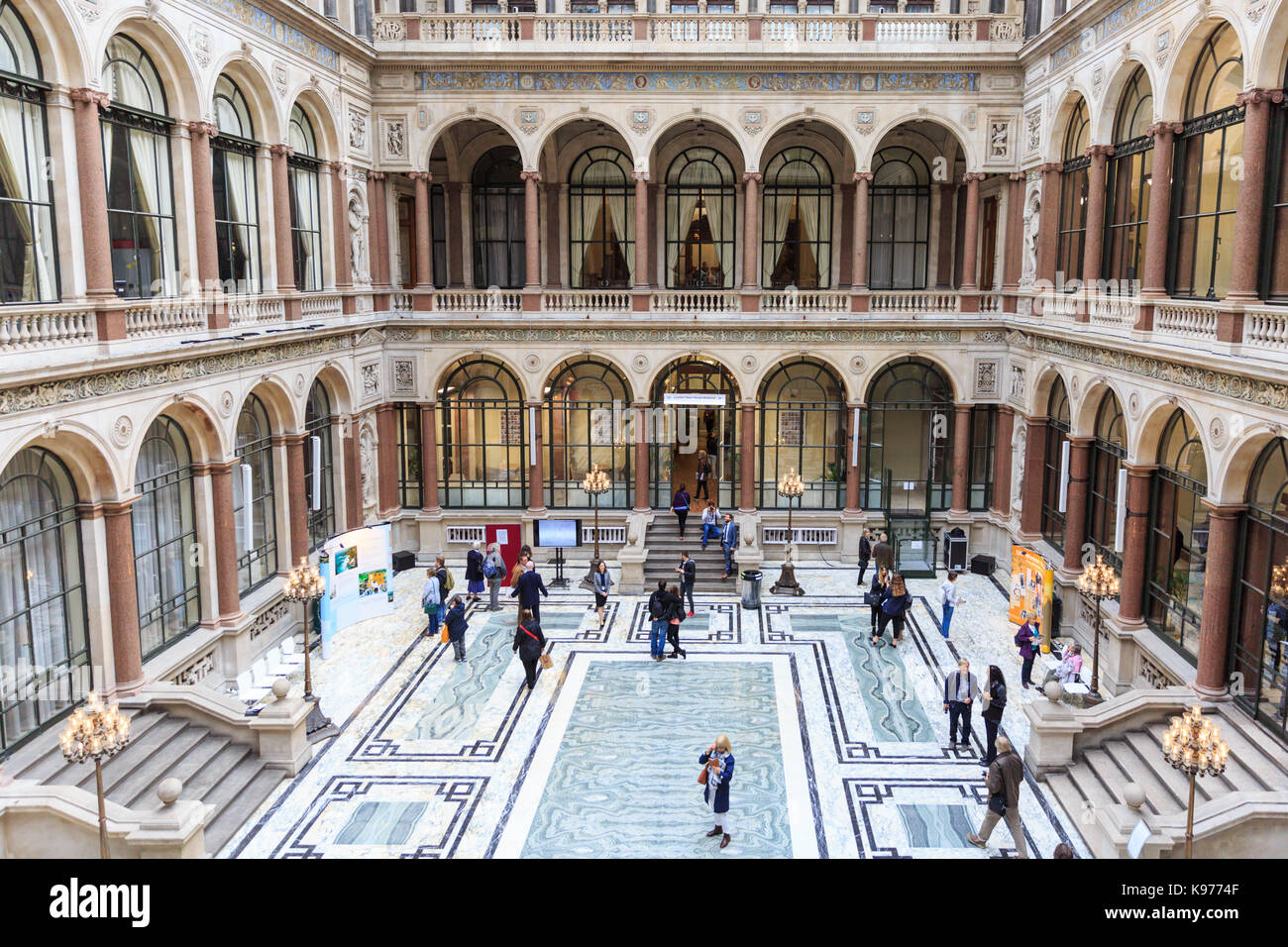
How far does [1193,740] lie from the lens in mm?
11070

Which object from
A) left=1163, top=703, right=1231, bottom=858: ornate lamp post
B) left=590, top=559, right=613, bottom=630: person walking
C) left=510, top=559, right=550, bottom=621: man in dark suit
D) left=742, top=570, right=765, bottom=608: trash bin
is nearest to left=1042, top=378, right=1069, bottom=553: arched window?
left=742, top=570, right=765, bottom=608: trash bin

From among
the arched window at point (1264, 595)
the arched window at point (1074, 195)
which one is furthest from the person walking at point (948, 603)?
the arched window at point (1074, 195)

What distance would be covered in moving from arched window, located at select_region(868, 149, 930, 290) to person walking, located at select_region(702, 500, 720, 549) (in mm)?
8849

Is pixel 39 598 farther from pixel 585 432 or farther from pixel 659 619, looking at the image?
pixel 585 432

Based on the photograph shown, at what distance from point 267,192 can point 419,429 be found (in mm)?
8482

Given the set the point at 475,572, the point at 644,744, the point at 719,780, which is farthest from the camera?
the point at 475,572

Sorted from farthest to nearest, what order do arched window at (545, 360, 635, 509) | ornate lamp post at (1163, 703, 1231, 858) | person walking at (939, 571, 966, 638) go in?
1. arched window at (545, 360, 635, 509)
2. person walking at (939, 571, 966, 638)
3. ornate lamp post at (1163, 703, 1231, 858)

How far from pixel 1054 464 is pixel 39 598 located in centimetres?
2038

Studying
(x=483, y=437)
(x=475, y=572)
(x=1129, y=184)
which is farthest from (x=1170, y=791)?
(x=483, y=437)

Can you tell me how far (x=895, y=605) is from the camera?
20.1m

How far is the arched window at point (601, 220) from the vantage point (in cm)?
2872

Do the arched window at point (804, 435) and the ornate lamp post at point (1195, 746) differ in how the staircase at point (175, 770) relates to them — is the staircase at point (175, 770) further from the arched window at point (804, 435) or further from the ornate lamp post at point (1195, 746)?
the arched window at point (804, 435)

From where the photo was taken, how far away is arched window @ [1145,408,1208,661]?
16.2 metres

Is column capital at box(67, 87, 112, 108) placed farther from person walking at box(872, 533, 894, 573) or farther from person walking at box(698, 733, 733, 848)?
person walking at box(872, 533, 894, 573)
